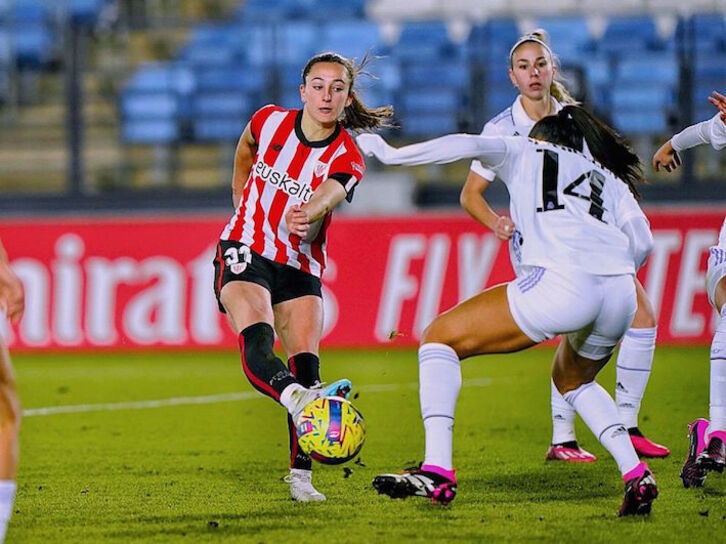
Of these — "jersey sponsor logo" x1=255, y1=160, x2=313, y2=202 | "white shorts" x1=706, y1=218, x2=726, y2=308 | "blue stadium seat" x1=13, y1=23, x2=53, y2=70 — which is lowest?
"white shorts" x1=706, y1=218, x2=726, y2=308

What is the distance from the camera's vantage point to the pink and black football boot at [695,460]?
5906 millimetres

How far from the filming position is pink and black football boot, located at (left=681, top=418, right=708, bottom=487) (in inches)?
233

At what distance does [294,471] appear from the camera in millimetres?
5883

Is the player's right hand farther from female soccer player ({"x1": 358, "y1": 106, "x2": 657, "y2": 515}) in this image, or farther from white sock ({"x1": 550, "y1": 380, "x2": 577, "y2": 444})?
white sock ({"x1": 550, "y1": 380, "x2": 577, "y2": 444})

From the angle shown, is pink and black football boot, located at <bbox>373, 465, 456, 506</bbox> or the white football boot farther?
the white football boot

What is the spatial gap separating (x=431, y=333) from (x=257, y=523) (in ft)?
3.29

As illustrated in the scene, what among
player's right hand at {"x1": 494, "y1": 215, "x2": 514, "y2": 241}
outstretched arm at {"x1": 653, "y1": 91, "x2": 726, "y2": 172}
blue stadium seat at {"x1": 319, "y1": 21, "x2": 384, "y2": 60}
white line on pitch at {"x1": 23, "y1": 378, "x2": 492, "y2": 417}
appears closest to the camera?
player's right hand at {"x1": 494, "y1": 215, "x2": 514, "y2": 241}

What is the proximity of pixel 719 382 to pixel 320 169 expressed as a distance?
82.0 inches

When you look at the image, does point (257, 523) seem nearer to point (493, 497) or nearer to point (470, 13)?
point (493, 497)

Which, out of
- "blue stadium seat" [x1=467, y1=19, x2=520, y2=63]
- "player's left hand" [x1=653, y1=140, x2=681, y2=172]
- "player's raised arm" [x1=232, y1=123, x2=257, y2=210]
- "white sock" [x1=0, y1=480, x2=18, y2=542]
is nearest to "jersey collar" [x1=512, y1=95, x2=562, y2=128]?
"player's left hand" [x1=653, y1=140, x2=681, y2=172]

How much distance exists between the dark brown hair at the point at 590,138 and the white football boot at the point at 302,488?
1.78 m

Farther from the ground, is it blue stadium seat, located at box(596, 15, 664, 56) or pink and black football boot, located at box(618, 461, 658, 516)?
blue stadium seat, located at box(596, 15, 664, 56)

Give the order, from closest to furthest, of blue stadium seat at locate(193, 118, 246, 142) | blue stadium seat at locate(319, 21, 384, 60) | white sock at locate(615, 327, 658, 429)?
white sock at locate(615, 327, 658, 429)
blue stadium seat at locate(193, 118, 246, 142)
blue stadium seat at locate(319, 21, 384, 60)

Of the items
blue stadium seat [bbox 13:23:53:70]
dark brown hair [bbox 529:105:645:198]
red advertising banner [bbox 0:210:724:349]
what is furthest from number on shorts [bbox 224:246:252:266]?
blue stadium seat [bbox 13:23:53:70]
